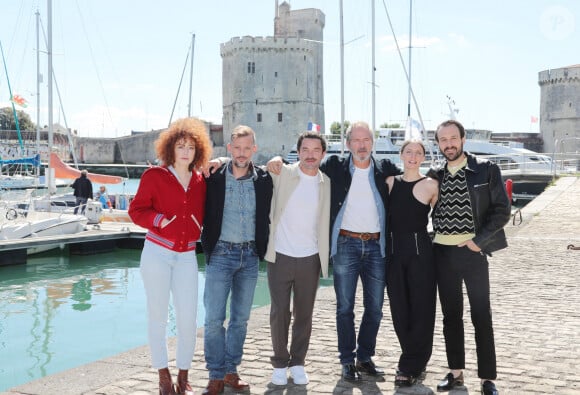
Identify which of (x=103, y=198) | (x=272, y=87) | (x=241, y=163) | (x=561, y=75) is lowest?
(x=103, y=198)

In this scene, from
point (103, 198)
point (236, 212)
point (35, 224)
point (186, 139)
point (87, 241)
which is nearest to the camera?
point (186, 139)

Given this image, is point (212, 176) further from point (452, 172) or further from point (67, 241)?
point (67, 241)

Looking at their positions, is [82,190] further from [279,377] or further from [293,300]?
[279,377]

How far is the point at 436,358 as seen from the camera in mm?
4520

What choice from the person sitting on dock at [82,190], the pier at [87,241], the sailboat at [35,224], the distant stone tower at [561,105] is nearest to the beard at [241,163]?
the pier at [87,241]

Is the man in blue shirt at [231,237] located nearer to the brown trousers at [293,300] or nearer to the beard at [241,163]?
the beard at [241,163]

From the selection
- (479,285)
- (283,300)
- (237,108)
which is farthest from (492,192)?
(237,108)

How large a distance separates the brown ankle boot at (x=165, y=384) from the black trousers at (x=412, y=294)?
1378mm

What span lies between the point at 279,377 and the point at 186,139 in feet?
4.97

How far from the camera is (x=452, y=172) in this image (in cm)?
396

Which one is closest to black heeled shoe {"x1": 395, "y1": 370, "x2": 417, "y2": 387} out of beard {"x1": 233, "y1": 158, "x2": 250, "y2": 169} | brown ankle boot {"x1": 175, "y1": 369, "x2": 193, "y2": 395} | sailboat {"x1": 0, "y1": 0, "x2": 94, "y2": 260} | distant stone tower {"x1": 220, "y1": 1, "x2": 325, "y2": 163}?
brown ankle boot {"x1": 175, "y1": 369, "x2": 193, "y2": 395}

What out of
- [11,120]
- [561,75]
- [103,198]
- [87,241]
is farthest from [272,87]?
[87,241]

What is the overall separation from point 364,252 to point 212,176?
1.06m

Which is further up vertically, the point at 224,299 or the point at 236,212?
the point at 236,212
